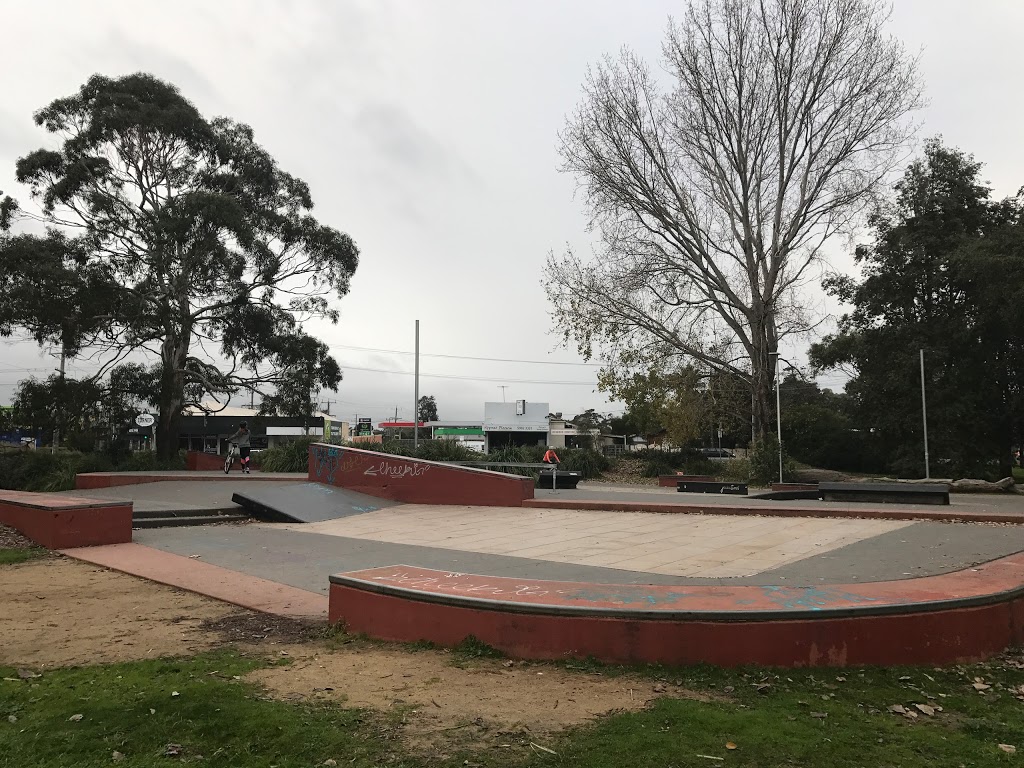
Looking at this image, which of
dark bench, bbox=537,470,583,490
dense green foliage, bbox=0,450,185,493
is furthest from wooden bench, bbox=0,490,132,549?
dark bench, bbox=537,470,583,490

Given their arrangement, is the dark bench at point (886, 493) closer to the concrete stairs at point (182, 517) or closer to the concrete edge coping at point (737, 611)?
the concrete edge coping at point (737, 611)

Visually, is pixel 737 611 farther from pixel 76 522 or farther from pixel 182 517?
pixel 182 517

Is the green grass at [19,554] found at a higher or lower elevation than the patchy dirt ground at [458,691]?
lower

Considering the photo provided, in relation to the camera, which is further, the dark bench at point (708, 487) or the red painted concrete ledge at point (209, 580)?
the dark bench at point (708, 487)

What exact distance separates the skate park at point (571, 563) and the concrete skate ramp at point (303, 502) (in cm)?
6

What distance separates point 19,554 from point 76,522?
2.25ft

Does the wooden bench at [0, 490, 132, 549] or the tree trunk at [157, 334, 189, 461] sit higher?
the tree trunk at [157, 334, 189, 461]

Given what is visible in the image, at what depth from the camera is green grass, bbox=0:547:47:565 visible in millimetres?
7875

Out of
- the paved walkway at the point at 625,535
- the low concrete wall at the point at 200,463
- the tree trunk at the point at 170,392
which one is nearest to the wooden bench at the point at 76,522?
the paved walkway at the point at 625,535

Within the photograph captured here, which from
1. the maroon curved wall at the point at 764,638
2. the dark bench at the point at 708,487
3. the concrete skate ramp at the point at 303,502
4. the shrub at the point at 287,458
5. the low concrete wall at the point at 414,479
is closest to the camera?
the maroon curved wall at the point at 764,638

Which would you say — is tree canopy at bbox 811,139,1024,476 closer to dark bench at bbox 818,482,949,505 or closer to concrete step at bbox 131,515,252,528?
dark bench at bbox 818,482,949,505

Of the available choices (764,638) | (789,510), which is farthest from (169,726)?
(789,510)

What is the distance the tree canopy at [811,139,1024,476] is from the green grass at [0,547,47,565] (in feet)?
96.8

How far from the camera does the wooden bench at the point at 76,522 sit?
28.3ft
